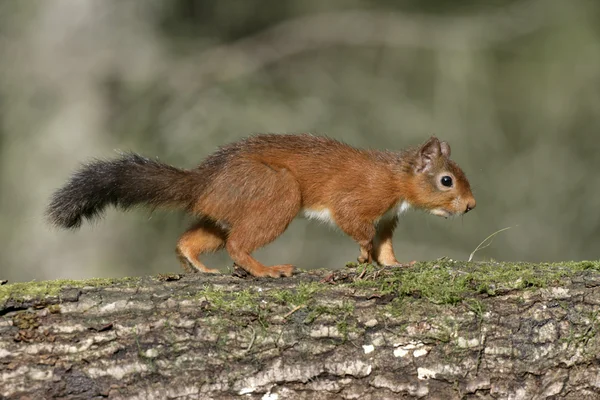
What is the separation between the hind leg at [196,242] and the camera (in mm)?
5305

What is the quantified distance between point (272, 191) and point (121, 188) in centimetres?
89

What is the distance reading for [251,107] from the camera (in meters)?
11.2

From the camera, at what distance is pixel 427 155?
5.68 meters

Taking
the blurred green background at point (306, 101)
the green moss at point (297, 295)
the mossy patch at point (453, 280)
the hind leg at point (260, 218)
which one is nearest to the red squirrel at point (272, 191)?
the hind leg at point (260, 218)

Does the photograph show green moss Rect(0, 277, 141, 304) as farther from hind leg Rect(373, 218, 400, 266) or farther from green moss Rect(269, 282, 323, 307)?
hind leg Rect(373, 218, 400, 266)

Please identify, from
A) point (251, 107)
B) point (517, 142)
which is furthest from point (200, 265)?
point (517, 142)

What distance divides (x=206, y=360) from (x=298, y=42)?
28.8 ft

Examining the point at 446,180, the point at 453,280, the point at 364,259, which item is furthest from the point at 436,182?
the point at 453,280

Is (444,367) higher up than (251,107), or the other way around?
(251,107)

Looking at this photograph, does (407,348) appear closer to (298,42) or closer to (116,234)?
(116,234)

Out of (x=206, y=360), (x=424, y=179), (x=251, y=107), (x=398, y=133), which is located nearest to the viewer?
(x=206, y=360)

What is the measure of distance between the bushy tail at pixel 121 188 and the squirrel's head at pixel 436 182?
152cm

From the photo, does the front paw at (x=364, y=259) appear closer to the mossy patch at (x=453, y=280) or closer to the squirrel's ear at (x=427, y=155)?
the squirrel's ear at (x=427, y=155)

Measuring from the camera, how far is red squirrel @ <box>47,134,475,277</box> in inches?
191
